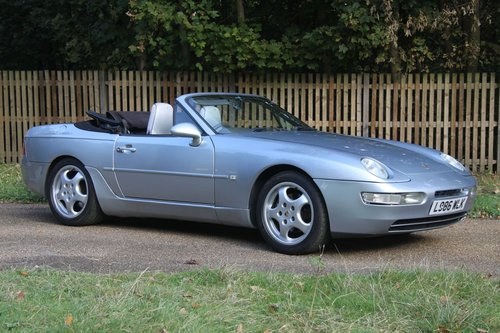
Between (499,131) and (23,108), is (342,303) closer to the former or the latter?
(499,131)

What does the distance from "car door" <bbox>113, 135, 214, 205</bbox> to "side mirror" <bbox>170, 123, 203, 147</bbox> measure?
0.16 feet

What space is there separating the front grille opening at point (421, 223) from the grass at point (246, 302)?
0.97 metres

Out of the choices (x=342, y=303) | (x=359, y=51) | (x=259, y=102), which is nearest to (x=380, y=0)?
(x=359, y=51)

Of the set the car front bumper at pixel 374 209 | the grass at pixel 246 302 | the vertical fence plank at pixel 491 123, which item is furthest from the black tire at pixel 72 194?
the vertical fence plank at pixel 491 123

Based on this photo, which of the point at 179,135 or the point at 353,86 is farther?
the point at 353,86

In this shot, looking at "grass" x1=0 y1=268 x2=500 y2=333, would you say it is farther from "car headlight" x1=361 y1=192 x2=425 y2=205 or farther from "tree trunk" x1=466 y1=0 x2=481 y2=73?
"tree trunk" x1=466 y1=0 x2=481 y2=73

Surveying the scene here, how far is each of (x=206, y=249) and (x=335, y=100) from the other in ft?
21.2

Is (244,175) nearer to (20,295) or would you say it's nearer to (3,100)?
(20,295)

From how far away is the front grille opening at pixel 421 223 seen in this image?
5852 mm

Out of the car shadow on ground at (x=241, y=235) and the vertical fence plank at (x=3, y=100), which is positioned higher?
the vertical fence plank at (x=3, y=100)

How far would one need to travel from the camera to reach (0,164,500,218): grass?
8312 millimetres

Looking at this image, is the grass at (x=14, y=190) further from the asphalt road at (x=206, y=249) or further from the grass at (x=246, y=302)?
the grass at (x=246, y=302)

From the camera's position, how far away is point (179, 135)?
6.63 meters

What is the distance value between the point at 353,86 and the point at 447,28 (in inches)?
73.5
